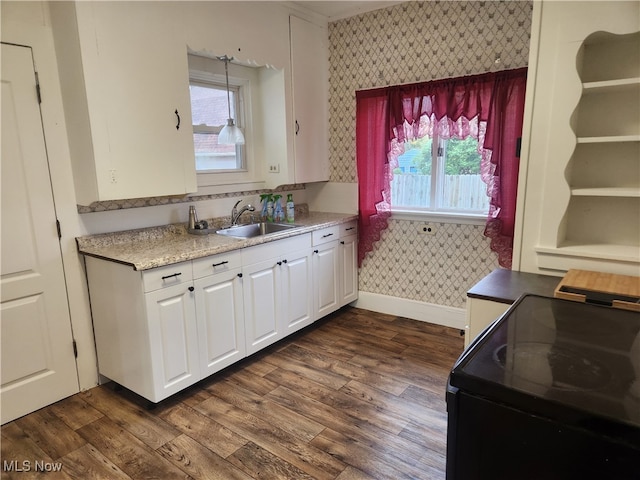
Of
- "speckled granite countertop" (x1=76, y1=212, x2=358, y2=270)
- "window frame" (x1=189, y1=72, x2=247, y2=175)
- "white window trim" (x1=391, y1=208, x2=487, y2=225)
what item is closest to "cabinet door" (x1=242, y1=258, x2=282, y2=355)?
"speckled granite countertop" (x1=76, y1=212, x2=358, y2=270)

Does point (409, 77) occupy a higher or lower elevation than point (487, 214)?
higher

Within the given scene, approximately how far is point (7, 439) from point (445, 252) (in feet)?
10.2

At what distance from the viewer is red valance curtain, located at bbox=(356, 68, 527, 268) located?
2.89 metres

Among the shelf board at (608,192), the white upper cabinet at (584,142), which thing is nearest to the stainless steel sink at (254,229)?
the white upper cabinet at (584,142)

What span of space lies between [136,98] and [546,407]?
97.1 inches

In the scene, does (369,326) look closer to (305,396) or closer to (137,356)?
(305,396)

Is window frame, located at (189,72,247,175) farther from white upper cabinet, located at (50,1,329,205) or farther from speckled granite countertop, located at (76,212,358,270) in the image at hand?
speckled granite countertop, located at (76,212,358,270)

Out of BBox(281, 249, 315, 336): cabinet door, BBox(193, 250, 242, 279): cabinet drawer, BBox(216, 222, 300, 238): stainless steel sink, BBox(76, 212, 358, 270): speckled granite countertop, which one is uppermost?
BBox(76, 212, 358, 270): speckled granite countertop

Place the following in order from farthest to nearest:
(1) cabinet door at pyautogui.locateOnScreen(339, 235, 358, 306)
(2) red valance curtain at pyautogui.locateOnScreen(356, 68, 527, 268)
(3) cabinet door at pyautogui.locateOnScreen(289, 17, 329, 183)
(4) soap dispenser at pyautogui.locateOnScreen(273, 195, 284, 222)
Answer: (1) cabinet door at pyautogui.locateOnScreen(339, 235, 358, 306) < (4) soap dispenser at pyautogui.locateOnScreen(273, 195, 284, 222) < (3) cabinet door at pyautogui.locateOnScreen(289, 17, 329, 183) < (2) red valance curtain at pyautogui.locateOnScreen(356, 68, 527, 268)

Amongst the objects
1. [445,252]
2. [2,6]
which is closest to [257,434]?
[445,252]

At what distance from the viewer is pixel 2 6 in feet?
6.94

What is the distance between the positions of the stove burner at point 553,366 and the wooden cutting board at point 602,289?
580 mm

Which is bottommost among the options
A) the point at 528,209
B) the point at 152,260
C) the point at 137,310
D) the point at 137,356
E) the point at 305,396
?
the point at 305,396

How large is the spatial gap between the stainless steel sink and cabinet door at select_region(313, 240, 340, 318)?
33cm
